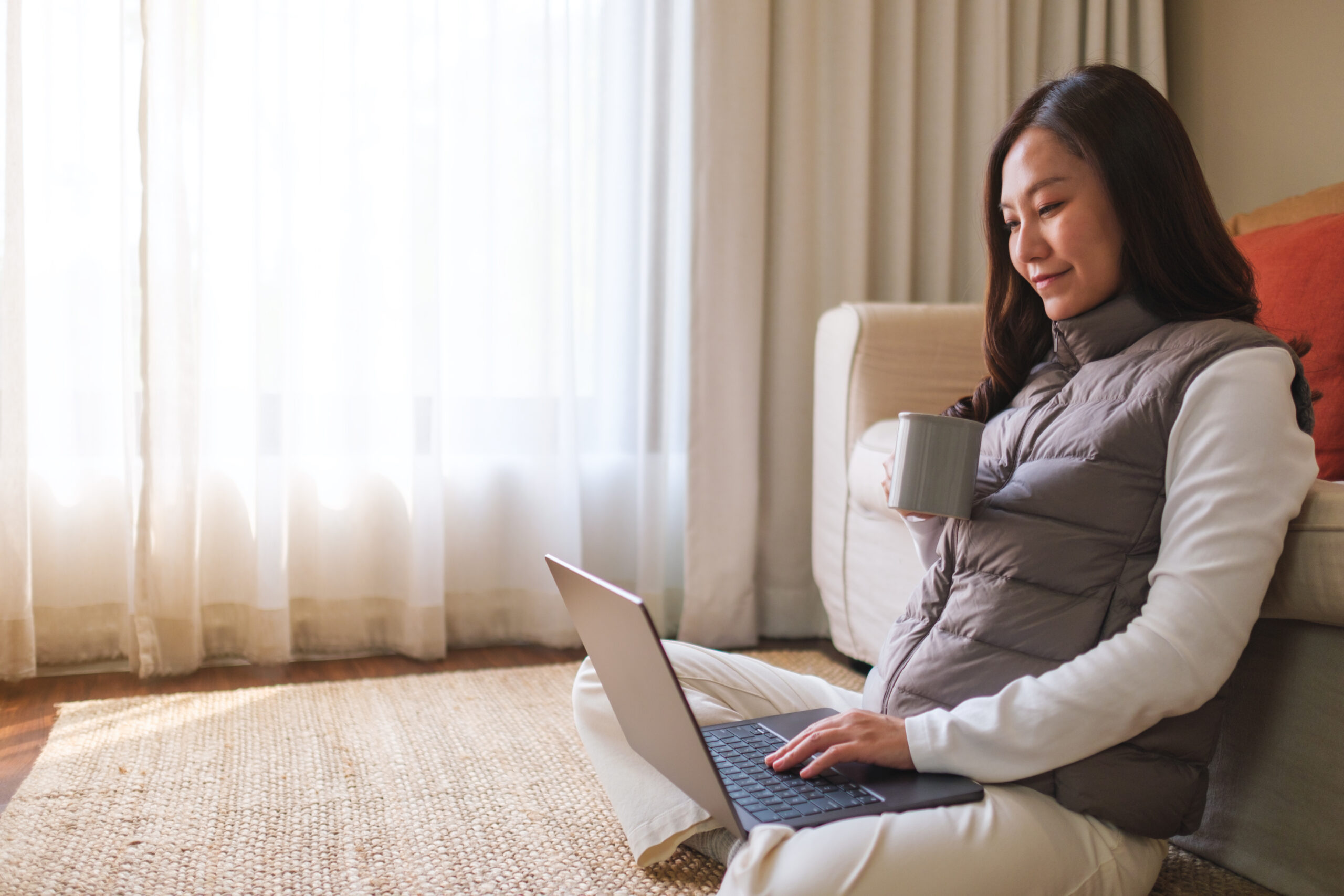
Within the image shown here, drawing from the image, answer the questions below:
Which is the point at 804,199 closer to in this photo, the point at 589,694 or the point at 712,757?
the point at 589,694

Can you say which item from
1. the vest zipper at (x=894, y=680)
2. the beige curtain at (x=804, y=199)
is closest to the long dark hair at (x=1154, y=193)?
the vest zipper at (x=894, y=680)

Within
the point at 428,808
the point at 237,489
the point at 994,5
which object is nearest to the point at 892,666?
Result: the point at 428,808

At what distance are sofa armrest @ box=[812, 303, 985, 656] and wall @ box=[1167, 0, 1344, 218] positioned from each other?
0.72m

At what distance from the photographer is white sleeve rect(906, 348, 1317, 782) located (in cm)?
78

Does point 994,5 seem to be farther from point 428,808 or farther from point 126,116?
point 428,808

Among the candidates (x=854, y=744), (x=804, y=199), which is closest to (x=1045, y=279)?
(x=854, y=744)

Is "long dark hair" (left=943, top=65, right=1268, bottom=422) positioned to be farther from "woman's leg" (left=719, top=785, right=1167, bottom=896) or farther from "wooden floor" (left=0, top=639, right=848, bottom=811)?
"wooden floor" (left=0, top=639, right=848, bottom=811)

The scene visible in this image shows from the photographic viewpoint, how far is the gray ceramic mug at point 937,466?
89cm

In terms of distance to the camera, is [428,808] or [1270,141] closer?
[428,808]

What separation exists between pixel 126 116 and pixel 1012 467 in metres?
1.65

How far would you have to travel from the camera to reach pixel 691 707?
1007 millimetres

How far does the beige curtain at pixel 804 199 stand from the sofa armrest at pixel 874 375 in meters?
0.21

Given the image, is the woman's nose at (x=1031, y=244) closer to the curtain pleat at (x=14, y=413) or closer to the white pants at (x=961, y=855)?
the white pants at (x=961, y=855)

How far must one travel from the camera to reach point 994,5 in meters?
2.22
